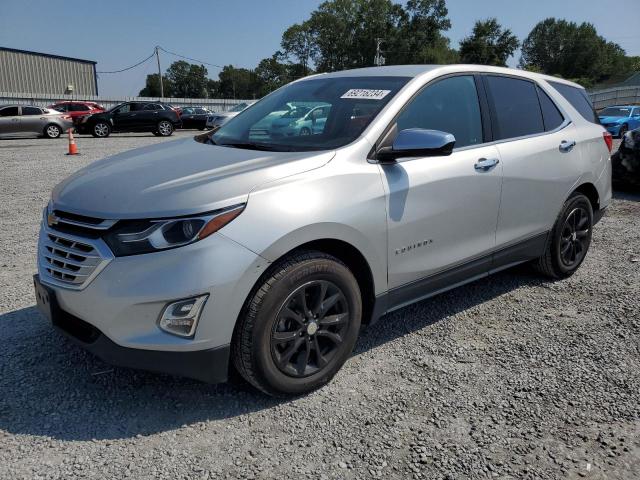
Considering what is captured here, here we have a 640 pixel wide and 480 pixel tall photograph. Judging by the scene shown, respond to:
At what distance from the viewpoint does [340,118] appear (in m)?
3.24

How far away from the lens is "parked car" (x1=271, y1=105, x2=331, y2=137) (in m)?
3.28

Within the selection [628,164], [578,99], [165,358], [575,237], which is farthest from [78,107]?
[165,358]

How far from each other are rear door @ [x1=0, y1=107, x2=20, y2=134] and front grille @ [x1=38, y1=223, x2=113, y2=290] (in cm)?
2046

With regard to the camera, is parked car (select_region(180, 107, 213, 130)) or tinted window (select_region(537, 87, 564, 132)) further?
parked car (select_region(180, 107, 213, 130))

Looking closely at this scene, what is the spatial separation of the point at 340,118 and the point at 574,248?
262 cm

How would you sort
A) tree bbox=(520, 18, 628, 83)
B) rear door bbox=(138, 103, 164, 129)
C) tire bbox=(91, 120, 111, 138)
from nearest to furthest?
tire bbox=(91, 120, 111, 138) < rear door bbox=(138, 103, 164, 129) < tree bbox=(520, 18, 628, 83)

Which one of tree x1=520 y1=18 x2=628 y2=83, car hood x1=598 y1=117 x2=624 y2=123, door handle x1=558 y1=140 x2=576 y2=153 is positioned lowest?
door handle x1=558 y1=140 x2=576 y2=153

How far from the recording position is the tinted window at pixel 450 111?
3.26 m

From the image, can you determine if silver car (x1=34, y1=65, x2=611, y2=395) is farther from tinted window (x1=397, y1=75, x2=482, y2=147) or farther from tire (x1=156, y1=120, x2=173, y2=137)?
tire (x1=156, y1=120, x2=173, y2=137)

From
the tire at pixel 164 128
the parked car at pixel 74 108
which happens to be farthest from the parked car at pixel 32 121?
the tire at pixel 164 128

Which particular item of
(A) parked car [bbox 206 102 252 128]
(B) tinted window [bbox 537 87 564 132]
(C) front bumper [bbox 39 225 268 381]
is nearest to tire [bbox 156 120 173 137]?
(A) parked car [bbox 206 102 252 128]

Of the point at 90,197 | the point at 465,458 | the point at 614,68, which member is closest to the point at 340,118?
the point at 90,197

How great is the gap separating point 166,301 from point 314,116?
63.7 inches

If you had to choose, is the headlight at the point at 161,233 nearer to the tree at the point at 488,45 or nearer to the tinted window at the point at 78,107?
the tinted window at the point at 78,107
